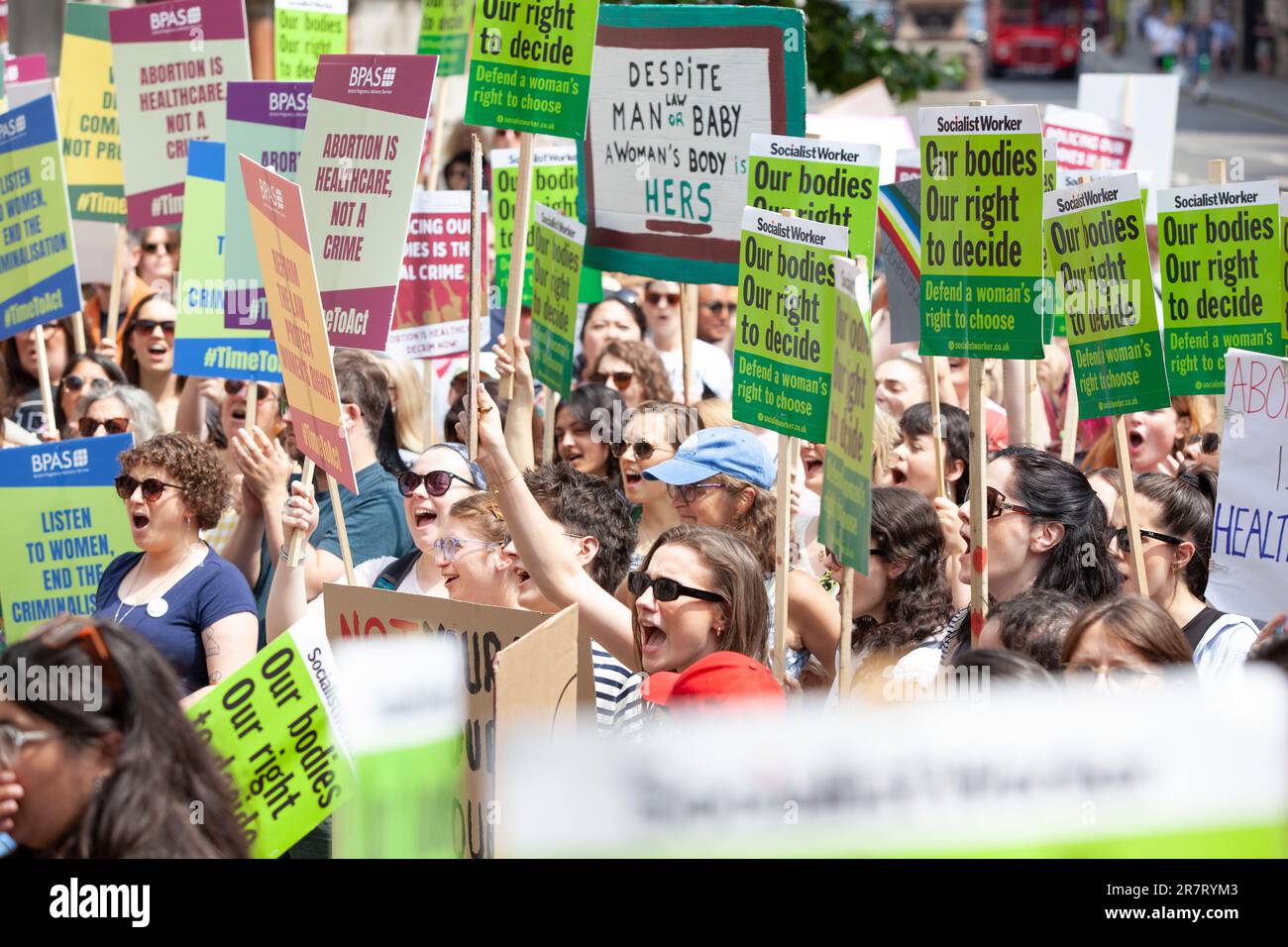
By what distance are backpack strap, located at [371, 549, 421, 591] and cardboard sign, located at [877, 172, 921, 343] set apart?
7.41 feet

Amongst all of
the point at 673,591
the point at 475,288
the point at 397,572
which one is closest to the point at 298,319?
the point at 475,288

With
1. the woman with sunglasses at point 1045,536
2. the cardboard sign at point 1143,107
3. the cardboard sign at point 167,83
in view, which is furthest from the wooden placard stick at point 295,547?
the cardboard sign at point 1143,107

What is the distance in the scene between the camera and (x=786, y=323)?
14.5 feet

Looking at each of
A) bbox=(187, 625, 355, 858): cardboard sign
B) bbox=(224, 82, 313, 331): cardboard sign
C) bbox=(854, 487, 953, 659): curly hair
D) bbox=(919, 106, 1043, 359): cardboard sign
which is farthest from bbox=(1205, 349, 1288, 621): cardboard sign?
bbox=(224, 82, 313, 331): cardboard sign

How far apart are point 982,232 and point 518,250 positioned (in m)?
1.47

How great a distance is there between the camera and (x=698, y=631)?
384cm

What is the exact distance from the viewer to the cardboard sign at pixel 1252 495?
167 inches

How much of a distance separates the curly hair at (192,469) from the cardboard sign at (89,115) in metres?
3.97

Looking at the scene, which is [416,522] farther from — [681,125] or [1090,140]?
[1090,140]

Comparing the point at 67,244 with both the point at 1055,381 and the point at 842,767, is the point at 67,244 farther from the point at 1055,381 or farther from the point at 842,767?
the point at 842,767

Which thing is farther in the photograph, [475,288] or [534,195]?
[534,195]

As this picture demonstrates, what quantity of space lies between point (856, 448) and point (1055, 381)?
4.36 metres

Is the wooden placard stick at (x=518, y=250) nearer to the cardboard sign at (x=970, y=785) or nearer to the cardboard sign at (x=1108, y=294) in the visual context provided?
the cardboard sign at (x=1108, y=294)

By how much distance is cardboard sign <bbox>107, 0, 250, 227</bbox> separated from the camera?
7.44 meters
